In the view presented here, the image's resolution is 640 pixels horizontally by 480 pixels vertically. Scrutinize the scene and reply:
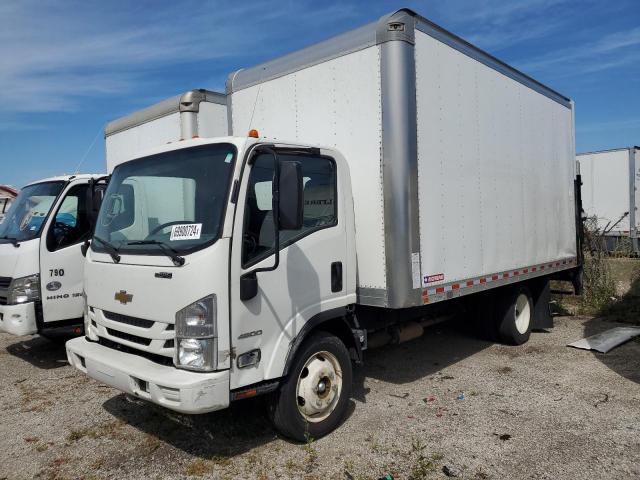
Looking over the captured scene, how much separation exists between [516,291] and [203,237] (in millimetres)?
4952

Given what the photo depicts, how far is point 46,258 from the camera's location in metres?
5.97

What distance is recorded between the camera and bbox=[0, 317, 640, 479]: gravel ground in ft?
12.4

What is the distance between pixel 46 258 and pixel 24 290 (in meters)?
0.42

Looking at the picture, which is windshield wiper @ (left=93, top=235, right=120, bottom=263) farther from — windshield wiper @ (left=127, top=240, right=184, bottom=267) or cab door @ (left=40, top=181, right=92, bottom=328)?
cab door @ (left=40, top=181, right=92, bottom=328)

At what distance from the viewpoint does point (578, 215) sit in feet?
27.0

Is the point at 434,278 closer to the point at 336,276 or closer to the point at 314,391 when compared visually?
the point at 336,276

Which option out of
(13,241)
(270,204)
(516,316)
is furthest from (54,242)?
(516,316)

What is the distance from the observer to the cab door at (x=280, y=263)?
11.7 feet

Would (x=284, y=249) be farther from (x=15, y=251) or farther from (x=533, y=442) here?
(x=15, y=251)

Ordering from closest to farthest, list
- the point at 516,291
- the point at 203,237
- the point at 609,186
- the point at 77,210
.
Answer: the point at 203,237 < the point at 77,210 < the point at 516,291 < the point at 609,186

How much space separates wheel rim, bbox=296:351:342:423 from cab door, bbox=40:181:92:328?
3.30 metres

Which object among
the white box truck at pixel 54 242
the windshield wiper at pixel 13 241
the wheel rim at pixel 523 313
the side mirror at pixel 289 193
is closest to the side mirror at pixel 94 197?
the white box truck at pixel 54 242

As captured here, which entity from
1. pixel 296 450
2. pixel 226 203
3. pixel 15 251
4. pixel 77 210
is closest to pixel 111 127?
pixel 77 210

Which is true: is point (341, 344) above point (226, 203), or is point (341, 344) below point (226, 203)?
below
